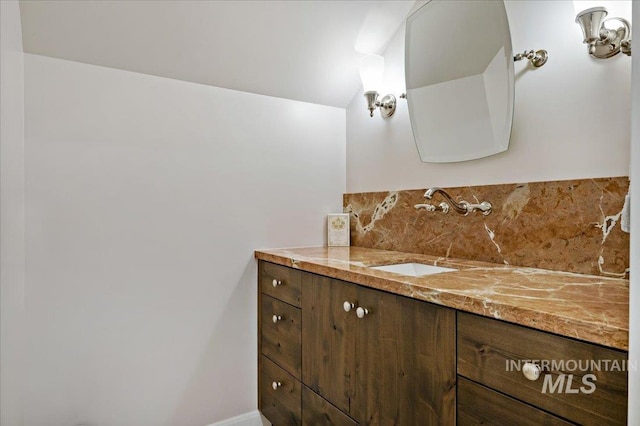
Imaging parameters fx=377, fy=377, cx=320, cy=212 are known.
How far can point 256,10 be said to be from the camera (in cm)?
170

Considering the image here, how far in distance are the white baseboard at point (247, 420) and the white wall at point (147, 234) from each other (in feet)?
0.10

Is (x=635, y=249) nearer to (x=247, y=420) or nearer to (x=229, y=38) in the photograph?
(x=229, y=38)

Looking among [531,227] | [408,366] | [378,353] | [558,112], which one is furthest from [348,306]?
[558,112]

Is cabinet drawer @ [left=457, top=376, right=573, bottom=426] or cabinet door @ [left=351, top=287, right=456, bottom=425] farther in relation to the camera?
cabinet door @ [left=351, top=287, right=456, bottom=425]

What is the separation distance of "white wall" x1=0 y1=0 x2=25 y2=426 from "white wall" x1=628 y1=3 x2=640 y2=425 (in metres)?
1.32

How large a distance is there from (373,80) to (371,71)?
0.05 metres

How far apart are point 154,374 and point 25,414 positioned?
1.55 feet

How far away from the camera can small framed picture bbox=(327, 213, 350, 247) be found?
2207 mm

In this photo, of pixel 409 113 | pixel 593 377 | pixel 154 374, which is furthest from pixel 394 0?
pixel 154 374

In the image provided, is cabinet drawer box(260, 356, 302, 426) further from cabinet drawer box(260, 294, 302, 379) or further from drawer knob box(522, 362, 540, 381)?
drawer knob box(522, 362, 540, 381)

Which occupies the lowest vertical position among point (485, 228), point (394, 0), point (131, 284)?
point (131, 284)

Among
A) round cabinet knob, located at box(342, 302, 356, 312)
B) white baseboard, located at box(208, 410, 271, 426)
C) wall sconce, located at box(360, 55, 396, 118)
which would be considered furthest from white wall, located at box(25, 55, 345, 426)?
round cabinet knob, located at box(342, 302, 356, 312)

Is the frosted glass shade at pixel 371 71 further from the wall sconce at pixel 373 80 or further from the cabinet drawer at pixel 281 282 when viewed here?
the cabinet drawer at pixel 281 282

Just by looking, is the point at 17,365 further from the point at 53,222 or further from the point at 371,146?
the point at 371,146
